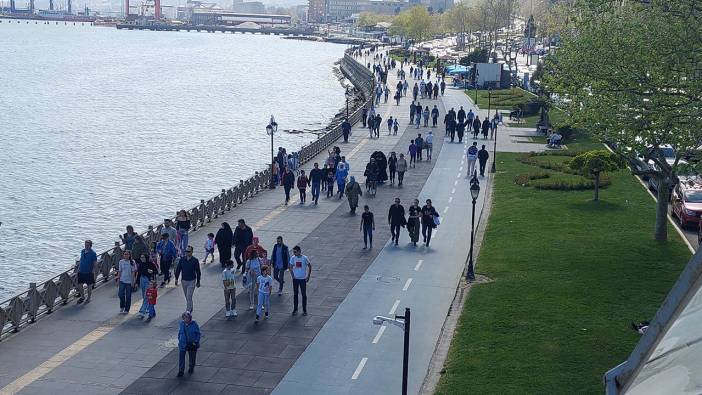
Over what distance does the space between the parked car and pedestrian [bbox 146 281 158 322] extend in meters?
18.2

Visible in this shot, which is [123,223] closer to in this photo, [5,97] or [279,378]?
[279,378]

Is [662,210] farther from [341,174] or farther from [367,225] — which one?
[341,174]

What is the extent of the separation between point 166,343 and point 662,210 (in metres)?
16.5

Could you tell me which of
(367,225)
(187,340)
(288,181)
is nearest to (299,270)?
(187,340)

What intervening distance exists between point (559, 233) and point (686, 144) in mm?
7345

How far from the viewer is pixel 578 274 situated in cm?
2539

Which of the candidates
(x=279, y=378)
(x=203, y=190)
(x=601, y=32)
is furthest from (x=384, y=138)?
(x=279, y=378)

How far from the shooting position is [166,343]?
65.9 feet

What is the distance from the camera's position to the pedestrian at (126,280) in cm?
2184

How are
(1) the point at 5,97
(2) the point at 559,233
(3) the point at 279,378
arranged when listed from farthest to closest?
(1) the point at 5,97, (2) the point at 559,233, (3) the point at 279,378

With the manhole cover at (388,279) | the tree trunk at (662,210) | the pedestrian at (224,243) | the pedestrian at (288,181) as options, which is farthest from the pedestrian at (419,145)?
the pedestrian at (224,243)

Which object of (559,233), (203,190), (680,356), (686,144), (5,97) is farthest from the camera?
(5,97)

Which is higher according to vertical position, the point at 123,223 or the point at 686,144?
the point at 686,144

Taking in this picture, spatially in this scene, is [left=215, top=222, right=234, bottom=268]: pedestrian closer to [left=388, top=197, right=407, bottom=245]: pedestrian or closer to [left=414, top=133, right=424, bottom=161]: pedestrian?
[left=388, top=197, right=407, bottom=245]: pedestrian
